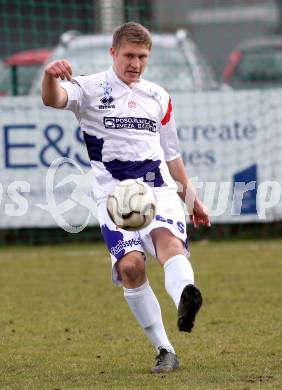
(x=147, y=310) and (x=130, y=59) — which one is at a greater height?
(x=130, y=59)

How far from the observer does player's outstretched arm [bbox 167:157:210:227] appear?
6480 millimetres

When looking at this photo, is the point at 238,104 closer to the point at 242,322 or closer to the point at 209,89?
the point at 209,89

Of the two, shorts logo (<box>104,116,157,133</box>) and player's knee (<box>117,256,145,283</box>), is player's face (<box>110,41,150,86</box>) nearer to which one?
shorts logo (<box>104,116,157,133</box>)

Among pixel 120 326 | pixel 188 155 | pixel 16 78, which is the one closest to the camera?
pixel 120 326

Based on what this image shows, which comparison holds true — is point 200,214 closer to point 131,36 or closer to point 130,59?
point 130,59

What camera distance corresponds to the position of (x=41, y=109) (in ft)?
41.2

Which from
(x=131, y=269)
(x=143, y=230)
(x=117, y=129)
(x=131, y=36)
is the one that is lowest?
(x=131, y=269)

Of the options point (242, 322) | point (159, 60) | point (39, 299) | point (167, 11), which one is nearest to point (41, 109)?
point (159, 60)

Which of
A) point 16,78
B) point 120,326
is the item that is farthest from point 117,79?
point 16,78

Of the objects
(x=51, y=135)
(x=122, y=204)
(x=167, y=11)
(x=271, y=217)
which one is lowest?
(x=167, y=11)

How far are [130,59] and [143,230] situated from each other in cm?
91

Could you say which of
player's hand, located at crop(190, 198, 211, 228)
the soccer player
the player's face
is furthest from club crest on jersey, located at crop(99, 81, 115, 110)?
player's hand, located at crop(190, 198, 211, 228)

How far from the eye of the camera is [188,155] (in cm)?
1256

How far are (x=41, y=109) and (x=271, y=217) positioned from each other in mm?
2781
